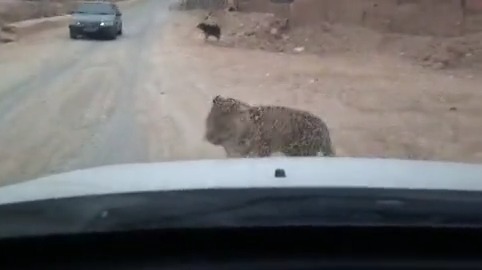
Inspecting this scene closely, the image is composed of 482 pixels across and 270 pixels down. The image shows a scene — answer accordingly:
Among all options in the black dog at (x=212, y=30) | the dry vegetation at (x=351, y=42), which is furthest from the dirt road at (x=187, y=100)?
the black dog at (x=212, y=30)

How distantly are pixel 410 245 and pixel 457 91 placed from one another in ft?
67.7

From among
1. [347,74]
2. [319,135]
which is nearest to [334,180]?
[319,135]

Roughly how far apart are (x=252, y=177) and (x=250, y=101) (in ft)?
53.2

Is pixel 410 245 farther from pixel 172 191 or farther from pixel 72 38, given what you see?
pixel 72 38

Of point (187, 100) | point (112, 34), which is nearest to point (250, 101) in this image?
point (187, 100)

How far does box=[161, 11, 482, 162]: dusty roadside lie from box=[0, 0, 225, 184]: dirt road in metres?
0.79

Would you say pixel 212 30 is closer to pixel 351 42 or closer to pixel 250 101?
pixel 351 42

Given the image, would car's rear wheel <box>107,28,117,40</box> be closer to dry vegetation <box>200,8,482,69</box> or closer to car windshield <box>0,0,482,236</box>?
car windshield <box>0,0,482,236</box>

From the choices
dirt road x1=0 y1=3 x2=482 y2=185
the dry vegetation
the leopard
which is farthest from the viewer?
the dry vegetation

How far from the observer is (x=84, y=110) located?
60.8ft

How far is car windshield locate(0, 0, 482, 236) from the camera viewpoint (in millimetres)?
3929

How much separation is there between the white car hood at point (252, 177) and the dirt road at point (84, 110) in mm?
7453

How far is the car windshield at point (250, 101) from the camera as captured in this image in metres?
3.93

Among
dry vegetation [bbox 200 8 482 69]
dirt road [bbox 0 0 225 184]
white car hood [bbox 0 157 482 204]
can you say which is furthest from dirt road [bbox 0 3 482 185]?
white car hood [bbox 0 157 482 204]
